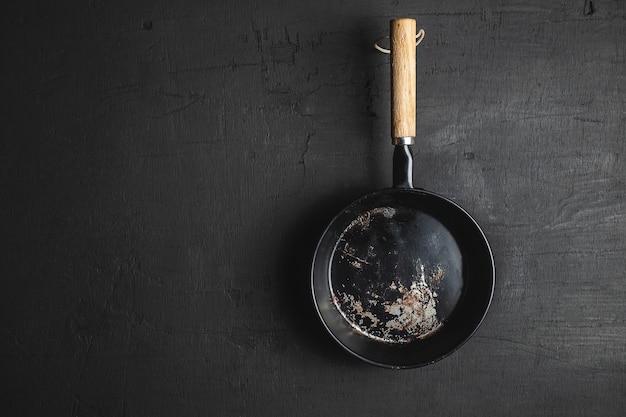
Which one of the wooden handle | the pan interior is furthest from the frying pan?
the wooden handle

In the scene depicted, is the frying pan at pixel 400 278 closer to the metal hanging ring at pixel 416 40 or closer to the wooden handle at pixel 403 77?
the wooden handle at pixel 403 77

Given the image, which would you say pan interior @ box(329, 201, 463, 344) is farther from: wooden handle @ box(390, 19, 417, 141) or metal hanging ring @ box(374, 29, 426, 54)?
metal hanging ring @ box(374, 29, 426, 54)

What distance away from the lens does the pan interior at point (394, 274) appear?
1.12 m

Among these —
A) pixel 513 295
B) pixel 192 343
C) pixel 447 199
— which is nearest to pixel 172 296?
pixel 192 343

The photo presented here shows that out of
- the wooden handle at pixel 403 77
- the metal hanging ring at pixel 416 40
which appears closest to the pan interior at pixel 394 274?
the wooden handle at pixel 403 77

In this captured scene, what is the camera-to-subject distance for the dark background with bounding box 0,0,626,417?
113 centimetres

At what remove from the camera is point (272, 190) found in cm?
114

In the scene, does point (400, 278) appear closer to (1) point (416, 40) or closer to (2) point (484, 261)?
(2) point (484, 261)

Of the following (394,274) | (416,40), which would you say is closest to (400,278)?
(394,274)

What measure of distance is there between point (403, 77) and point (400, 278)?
Answer: 1.18 feet

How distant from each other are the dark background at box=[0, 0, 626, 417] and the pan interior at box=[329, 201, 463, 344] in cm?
6

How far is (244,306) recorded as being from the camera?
1.15 metres

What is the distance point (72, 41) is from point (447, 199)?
752mm

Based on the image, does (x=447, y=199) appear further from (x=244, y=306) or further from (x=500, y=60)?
(x=244, y=306)
